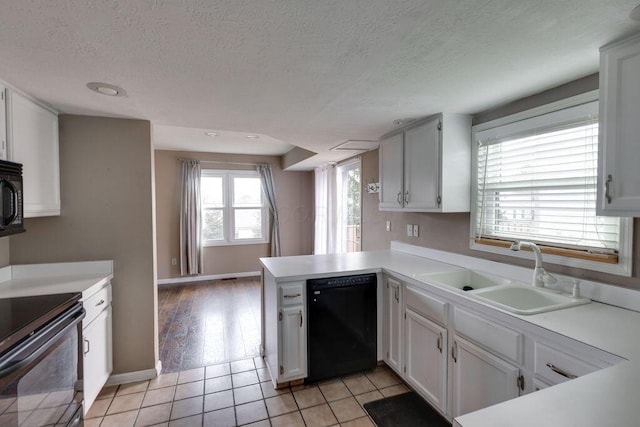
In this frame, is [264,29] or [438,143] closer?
[264,29]

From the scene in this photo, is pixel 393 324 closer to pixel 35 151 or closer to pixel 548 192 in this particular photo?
pixel 548 192

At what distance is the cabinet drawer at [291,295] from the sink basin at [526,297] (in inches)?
46.4

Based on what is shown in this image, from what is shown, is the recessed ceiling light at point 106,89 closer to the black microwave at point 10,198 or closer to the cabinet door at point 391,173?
the black microwave at point 10,198

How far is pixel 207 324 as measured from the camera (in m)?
3.48

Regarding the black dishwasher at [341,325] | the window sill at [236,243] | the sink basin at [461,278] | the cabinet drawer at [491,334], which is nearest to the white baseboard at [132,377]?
the black dishwasher at [341,325]

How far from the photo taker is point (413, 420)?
1.92 m

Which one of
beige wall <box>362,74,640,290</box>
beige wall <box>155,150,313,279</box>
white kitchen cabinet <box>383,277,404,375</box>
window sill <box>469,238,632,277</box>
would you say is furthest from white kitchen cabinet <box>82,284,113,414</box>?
beige wall <box>155,150,313,279</box>

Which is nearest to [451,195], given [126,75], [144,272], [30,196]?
[126,75]

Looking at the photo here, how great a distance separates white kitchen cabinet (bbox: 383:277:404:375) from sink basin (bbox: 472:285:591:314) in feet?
2.05

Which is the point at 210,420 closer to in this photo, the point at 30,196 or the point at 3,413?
the point at 3,413

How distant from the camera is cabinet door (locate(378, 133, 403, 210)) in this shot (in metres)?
2.66

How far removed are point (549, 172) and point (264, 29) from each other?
1850 mm

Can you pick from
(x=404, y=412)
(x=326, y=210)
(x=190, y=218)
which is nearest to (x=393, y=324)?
(x=404, y=412)

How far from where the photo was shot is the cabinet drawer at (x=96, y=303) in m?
1.90
